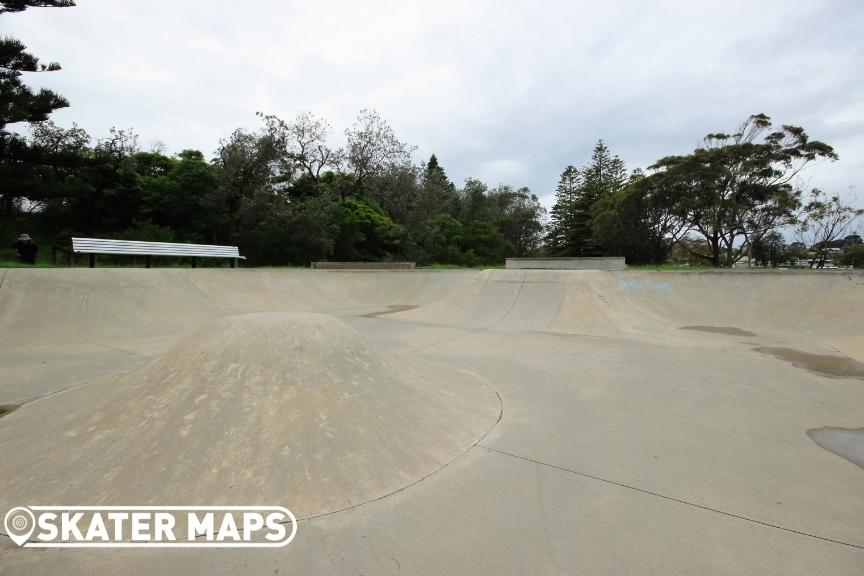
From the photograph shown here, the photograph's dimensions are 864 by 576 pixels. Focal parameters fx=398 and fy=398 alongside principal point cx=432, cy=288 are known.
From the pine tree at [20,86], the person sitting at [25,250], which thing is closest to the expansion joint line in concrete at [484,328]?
the person sitting at [25,250]

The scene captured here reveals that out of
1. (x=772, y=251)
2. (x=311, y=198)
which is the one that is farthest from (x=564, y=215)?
(x=311, y=198)

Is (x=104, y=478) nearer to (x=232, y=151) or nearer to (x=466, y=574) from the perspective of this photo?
(x=466, y=574)

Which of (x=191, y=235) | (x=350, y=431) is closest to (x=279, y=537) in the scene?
(x=350, y=431)

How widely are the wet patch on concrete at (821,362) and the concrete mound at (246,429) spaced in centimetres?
512

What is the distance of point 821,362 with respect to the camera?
19.5 feet

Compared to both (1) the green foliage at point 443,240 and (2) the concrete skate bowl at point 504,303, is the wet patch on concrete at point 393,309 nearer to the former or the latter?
(2) the concrete skate bowl at point 504,303

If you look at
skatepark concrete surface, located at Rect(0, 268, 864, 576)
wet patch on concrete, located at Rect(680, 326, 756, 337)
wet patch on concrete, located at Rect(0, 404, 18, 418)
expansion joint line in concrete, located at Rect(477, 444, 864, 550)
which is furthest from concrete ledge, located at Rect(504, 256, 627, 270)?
wet patch on concrete, located at Rect(0, 404, 18, 418)

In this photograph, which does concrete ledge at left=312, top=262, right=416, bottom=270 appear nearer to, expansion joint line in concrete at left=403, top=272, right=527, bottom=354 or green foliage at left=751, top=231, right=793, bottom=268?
expansion joint line in concrete at left=403, top=272, right=527, bottom=354

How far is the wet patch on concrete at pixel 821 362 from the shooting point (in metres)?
5.39

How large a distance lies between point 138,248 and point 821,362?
14332mm

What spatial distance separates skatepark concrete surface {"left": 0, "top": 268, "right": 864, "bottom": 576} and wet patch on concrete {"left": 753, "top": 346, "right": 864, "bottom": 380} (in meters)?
0.06

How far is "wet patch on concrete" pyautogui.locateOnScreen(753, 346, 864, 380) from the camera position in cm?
539

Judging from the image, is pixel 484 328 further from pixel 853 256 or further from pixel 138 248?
pixel 853 256

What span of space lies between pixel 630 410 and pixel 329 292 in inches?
437
